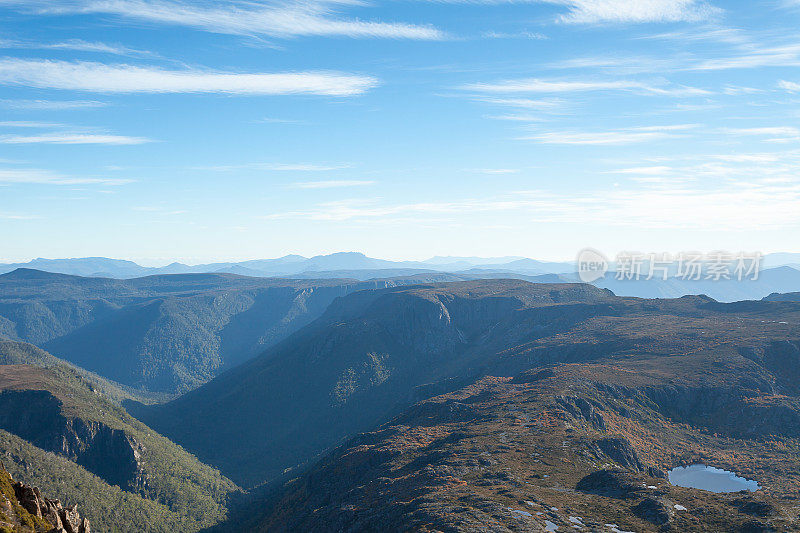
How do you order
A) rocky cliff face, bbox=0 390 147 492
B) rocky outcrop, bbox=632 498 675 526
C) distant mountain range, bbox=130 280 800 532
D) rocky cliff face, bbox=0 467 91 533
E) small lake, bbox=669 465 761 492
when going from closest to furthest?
rocky cliff face, bbox=0 467 91 533, rocky outcrop, bbox=632 498 675 526, distant mountain range, bbox=130 280 800 532, small lake, bbox=669 465 761 492, rocky cliff face, bbox=0 390 147 492

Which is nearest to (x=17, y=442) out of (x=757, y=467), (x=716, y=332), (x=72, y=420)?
(x=72, y=420)

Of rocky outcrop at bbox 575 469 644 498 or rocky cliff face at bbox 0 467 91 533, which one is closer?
rocky cliff face at bbox 0 467 91 533

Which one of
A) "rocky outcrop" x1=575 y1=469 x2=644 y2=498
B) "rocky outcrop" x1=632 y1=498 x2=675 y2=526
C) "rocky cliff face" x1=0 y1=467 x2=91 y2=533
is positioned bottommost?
"rocky outcrop" x1=575 y1=469 x2=644 y2=498

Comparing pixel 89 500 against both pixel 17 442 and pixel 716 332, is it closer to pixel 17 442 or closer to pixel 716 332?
pixel 17 442

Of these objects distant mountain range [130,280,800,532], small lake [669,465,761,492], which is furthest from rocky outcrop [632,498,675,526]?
small lake [669,465,761,492]

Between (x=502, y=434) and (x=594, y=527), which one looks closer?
(x=594, y=527)

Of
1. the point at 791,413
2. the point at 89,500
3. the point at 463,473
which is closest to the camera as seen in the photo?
the point at 463,473

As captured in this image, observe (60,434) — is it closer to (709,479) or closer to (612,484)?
(612,484)

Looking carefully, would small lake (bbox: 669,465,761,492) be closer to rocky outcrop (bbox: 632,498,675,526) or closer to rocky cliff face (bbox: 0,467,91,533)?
rocky outcrop (bbox: 632,498,675,526)
